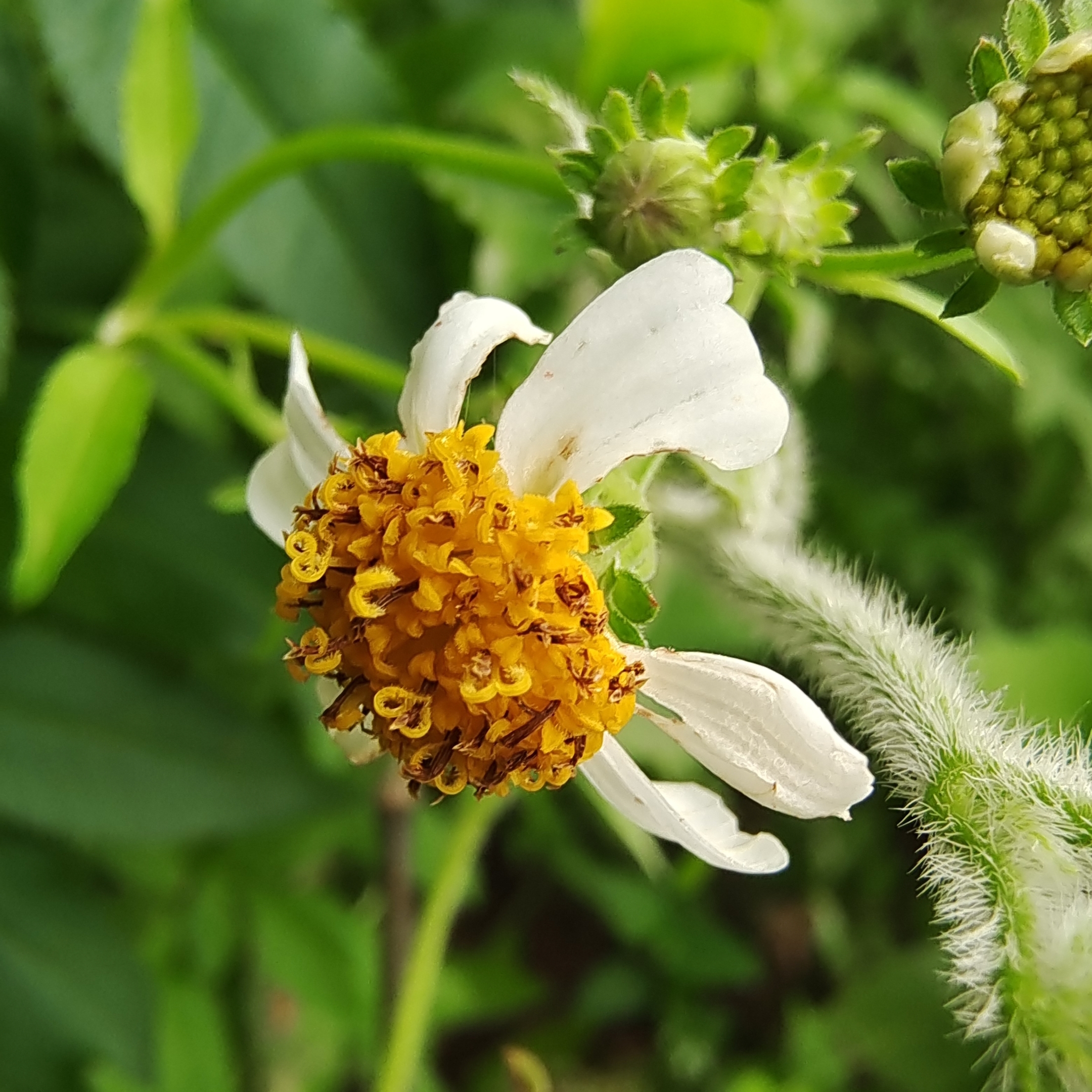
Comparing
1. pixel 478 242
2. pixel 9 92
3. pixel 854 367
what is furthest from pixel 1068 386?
pixel 9 92

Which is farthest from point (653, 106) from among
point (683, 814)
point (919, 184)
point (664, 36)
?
point (664, 36)

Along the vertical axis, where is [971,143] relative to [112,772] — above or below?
above

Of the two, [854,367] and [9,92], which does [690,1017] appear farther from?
[9,92]

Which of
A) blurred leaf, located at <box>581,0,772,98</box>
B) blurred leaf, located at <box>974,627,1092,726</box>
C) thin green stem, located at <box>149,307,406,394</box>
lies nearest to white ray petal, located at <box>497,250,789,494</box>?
thin green stem, located at <box>149,307,406,394</box>

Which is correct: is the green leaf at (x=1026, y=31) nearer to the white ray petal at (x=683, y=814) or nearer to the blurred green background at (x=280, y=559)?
the blurred green background at (x=280, y=559)

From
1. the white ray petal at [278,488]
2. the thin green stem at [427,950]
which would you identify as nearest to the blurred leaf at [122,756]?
the thin green stem at [427,950]

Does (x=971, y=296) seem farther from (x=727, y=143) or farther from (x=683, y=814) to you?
(x=683, y=814)
